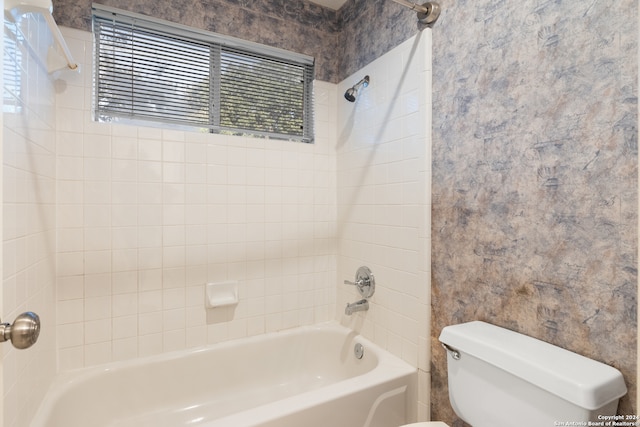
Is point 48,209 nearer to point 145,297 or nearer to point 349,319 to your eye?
point 145,297

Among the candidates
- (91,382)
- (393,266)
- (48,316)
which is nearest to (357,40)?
(393,266)

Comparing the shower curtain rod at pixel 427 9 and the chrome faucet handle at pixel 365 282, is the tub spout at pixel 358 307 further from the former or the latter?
the shower curtain rod at pixel 427 9

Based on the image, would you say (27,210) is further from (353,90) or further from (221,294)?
(353,90)

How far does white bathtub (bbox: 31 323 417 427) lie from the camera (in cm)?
134

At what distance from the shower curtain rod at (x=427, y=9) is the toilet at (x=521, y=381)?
4.47ft

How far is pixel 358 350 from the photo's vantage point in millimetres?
1894

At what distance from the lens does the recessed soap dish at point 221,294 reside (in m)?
1.84

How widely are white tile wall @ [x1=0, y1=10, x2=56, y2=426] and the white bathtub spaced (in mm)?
231

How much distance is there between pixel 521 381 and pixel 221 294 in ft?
4.87

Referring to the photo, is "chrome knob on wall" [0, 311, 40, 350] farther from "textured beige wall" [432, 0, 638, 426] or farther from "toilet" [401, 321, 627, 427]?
"textured beige wall" [432, 0, 638, 426]

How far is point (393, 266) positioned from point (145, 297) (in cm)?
133

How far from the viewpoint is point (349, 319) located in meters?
2.09

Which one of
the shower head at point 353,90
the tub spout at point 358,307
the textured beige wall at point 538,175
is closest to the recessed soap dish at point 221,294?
the tub spout at point 358,307

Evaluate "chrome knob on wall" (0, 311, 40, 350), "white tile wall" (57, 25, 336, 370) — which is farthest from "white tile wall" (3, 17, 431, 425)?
"chrome knob on wall" (0, 311, 40, 350)
